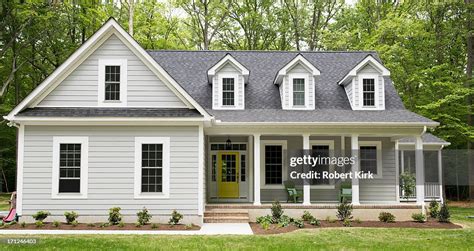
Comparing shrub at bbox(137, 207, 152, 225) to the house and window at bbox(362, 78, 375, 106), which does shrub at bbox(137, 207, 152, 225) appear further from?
window at bbox(362, 78, 375, 106)

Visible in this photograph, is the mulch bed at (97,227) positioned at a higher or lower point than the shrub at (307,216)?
lower

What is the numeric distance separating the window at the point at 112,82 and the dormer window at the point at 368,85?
939cm

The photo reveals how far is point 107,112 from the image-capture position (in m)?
16.5

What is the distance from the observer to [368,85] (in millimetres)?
20344

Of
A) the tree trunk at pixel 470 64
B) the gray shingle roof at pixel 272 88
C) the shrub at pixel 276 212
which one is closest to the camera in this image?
the shrub at pixel 276 212

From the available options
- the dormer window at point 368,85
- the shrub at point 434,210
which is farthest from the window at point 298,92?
the shrub at point 434,210

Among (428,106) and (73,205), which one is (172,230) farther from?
(428,106)

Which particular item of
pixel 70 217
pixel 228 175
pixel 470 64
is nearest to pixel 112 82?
pixel 70 217

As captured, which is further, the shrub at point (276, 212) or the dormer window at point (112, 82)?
the shrub at point (276, 212)

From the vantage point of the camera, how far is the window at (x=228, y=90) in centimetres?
2019

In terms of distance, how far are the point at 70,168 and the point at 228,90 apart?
704 centimetres

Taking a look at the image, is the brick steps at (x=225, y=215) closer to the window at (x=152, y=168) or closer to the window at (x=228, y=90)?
the window at (x=152, y=168)

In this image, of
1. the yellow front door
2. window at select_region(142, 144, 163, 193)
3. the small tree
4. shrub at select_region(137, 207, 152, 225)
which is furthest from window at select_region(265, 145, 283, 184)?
shrub at select_region(137, 207, 152, 225)

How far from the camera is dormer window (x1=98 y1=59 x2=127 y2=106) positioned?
663 inches
